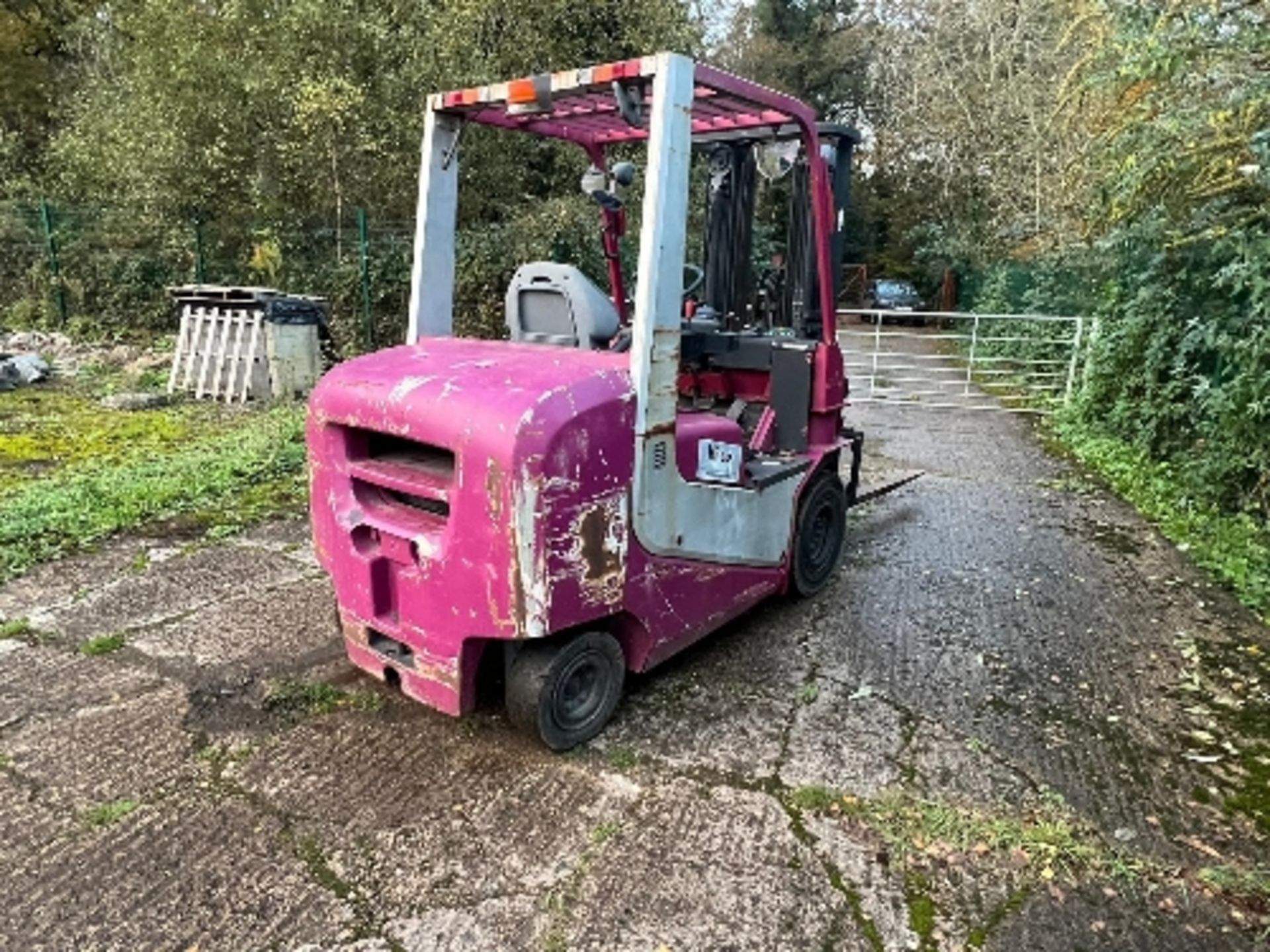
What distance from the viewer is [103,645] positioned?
3.90 meters

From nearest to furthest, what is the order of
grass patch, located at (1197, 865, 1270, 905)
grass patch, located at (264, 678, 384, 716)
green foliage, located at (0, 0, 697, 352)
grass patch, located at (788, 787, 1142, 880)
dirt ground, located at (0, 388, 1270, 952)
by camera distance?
dirt ground, located at (0, 388, 1270, 952)
grass patch, located at (1197, 865, 1270, 905)
grass patch, located at (788, 787, 1142, 880)
grass patch, located at (264, 678, 384, 716)
green foliage, located at (0, 0, 697, 352)

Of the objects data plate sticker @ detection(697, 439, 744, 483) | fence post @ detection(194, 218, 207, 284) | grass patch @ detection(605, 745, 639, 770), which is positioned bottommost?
grass patch @ detection(605, 745, 639, 770)

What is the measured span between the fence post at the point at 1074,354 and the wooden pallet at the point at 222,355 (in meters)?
8.99

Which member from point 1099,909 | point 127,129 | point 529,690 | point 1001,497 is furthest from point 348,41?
point 1099,909

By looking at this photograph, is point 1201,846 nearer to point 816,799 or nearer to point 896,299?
point 816,799

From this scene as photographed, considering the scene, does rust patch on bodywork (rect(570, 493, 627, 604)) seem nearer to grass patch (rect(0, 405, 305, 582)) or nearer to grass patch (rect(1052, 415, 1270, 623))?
grass patch (rect(0, 405, 305, 582))

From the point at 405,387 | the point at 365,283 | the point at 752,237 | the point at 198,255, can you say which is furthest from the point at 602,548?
the point at 198,255

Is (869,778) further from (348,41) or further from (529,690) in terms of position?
(348,41)

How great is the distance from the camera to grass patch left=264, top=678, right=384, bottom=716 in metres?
3.45

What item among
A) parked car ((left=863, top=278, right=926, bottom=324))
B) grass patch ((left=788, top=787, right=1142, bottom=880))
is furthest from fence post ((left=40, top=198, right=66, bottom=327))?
parked car ((left=863, top=278, right=926, bottom=324))

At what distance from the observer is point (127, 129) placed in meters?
12.3

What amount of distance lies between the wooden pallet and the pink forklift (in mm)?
6471

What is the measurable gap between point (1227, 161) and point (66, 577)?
764 cm

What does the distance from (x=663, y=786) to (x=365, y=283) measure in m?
10.1
